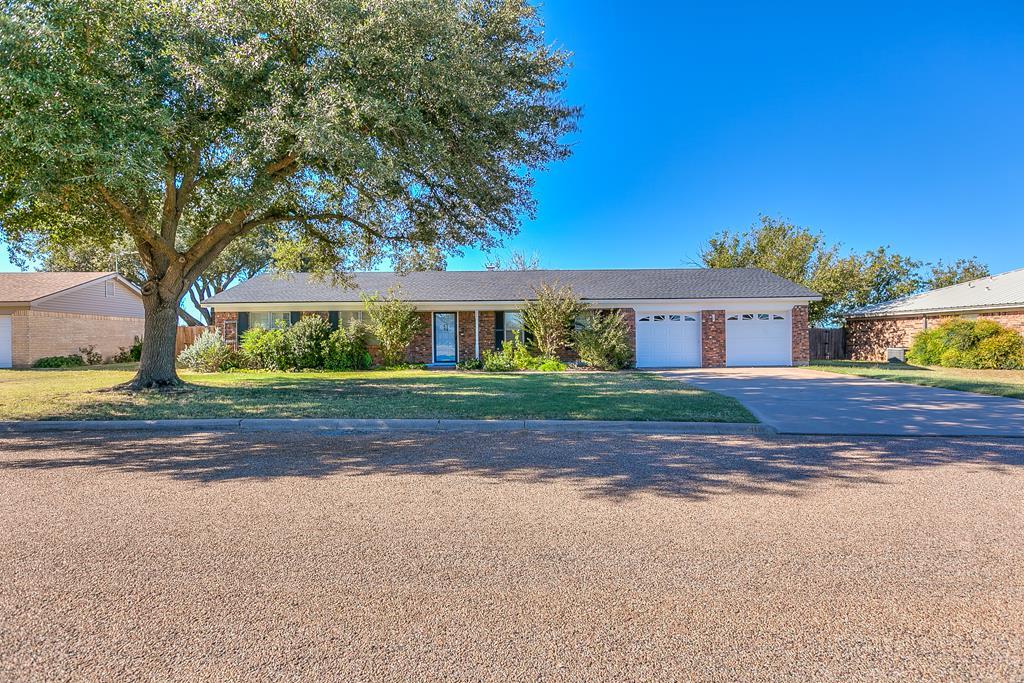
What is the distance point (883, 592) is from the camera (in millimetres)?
3186

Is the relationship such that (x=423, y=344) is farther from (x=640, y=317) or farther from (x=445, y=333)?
(x=640, y=317)

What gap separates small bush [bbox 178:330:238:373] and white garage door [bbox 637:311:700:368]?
47.8ft

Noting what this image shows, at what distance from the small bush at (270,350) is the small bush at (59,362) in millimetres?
8945

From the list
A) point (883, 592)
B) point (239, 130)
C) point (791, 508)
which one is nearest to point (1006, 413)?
point (791, 508)

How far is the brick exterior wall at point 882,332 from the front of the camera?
945 inches

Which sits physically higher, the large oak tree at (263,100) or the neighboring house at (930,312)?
the large oak tree at (263,100)

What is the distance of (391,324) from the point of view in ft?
67.5

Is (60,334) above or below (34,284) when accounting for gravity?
below

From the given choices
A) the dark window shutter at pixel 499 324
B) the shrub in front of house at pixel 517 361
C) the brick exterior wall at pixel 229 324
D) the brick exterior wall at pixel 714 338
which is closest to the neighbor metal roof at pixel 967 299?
the brick exterior wall at pixel 714 338

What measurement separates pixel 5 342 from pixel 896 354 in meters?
35.6

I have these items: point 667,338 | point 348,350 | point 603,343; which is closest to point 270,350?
point 348,350

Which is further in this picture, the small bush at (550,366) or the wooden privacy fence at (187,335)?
the wooden privacy fence at (187,335)

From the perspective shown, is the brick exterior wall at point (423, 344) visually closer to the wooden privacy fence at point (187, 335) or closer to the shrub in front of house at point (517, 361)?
the shrub in front of house at point (517, 361)

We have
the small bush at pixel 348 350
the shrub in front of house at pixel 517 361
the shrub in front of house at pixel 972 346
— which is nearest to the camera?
the shrub in front of house at pixel 972 346
